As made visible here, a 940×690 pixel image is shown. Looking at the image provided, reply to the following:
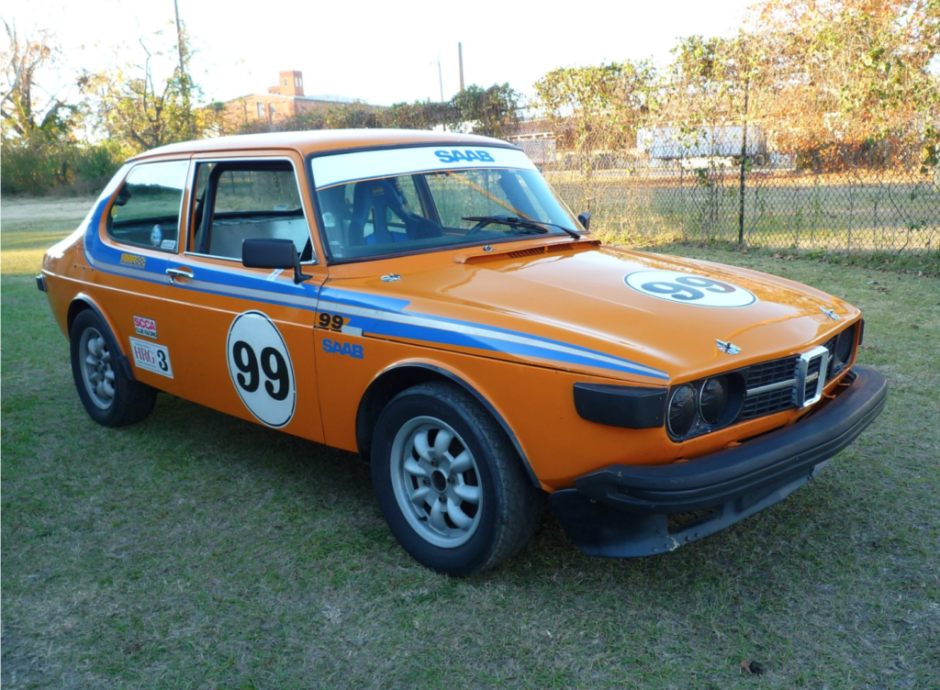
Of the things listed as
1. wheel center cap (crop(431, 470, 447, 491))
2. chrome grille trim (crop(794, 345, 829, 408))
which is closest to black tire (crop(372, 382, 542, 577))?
wheel center cap (crop(431, 470, 447, 491))

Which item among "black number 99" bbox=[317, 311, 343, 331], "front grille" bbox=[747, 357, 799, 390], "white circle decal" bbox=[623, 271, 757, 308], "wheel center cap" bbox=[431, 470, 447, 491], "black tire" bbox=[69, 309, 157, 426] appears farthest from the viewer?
"black tire" bbox=[69, 309, 157, 426]

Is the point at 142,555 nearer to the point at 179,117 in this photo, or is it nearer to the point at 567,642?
the point at 567,642

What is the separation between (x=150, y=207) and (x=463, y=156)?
6.42ft

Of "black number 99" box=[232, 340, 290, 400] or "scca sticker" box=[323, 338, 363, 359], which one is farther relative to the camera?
"black number 99" box=[232, 340, 290, 400]

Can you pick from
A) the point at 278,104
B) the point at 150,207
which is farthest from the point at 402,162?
the point at 278,104

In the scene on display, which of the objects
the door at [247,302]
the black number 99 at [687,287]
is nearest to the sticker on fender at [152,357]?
the door at [247,302]

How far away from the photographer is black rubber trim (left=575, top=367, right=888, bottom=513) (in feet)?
8.19

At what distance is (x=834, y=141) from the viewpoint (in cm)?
950

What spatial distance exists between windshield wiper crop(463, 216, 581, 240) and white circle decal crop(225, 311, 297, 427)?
43.6 inches

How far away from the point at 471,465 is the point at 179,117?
3556cm

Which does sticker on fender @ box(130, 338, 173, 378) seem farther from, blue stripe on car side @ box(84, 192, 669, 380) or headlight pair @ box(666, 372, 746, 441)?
headlight pair @ box(666, 372, 746, 441)

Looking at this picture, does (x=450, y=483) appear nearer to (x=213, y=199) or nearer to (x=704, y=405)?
(x=704, y=405)

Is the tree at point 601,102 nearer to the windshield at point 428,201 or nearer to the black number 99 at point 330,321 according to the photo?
the windshield at point 428,201

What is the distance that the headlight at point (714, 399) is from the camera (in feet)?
8.68
